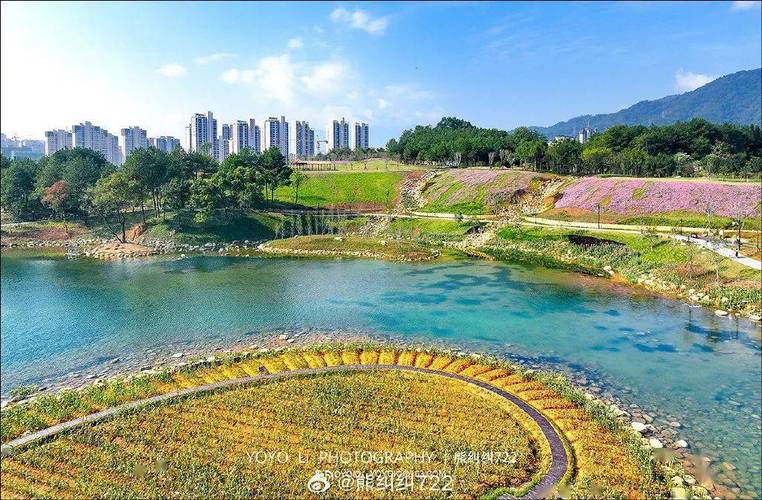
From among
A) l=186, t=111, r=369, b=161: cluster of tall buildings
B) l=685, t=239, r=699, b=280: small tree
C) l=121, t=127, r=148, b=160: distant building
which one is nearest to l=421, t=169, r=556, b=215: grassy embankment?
l=685, t=239, r=699, b=280: small tree

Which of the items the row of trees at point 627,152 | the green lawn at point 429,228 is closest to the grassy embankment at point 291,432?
the green lawn at point 429,228

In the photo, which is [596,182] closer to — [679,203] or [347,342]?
[679,203]

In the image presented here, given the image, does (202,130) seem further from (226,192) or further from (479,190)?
(479,190)

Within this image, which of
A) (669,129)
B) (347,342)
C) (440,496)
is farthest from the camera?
(669,129)

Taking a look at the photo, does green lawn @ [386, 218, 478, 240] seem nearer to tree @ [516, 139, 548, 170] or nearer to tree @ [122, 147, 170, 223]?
tree @ [516, 139, 548, 170]

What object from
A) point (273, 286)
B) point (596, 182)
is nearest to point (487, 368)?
point (273, 286)
